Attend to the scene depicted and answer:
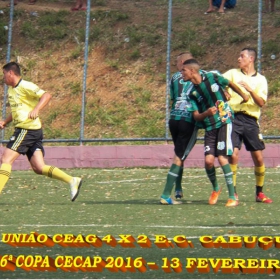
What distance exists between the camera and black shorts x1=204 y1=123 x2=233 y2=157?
12297 millimetres

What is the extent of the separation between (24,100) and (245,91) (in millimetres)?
2876

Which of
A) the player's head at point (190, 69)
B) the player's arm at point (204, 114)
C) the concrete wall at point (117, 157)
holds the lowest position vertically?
the concrete wall at point (117, 157)

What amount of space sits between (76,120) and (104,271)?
12521mm

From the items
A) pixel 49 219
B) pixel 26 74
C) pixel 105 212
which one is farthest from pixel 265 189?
pixel 26 74

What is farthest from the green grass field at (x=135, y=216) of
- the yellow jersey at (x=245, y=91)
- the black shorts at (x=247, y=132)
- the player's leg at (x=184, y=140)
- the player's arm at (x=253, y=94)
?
the player's arm at (x=253, y=94)

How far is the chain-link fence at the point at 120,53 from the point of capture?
66.5 feet

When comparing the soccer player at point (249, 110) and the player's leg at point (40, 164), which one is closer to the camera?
the soccer player at point (249, 110)

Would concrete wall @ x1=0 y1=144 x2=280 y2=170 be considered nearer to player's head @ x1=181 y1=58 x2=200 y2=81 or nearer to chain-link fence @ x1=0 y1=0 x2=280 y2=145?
chain-link fence @ x1=0 y1=0 x2=280 y2=145

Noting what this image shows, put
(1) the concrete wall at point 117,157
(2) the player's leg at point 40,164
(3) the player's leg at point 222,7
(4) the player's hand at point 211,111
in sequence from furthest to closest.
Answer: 1. (3) the player's leg at point 222,7
2. (1) the concrete wall at point 117,157
3. (2) the player's leg at point 40,164
4. (4) the player's hand at point 211,111

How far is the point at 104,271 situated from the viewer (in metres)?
8.35

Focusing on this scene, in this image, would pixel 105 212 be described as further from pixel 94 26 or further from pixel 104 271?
pixel 94 26

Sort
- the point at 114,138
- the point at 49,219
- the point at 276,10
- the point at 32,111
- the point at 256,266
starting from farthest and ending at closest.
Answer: the point at 276,10 → the point at 114,138 → the point at 32,111 → the point at 49,219 → the point at 256,266

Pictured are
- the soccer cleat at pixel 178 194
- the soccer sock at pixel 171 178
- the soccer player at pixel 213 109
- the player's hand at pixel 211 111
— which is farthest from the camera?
the soccer cleat at pixel 178 194

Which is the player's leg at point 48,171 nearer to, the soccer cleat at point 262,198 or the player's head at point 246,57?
the soccer cleat at point 262,198
